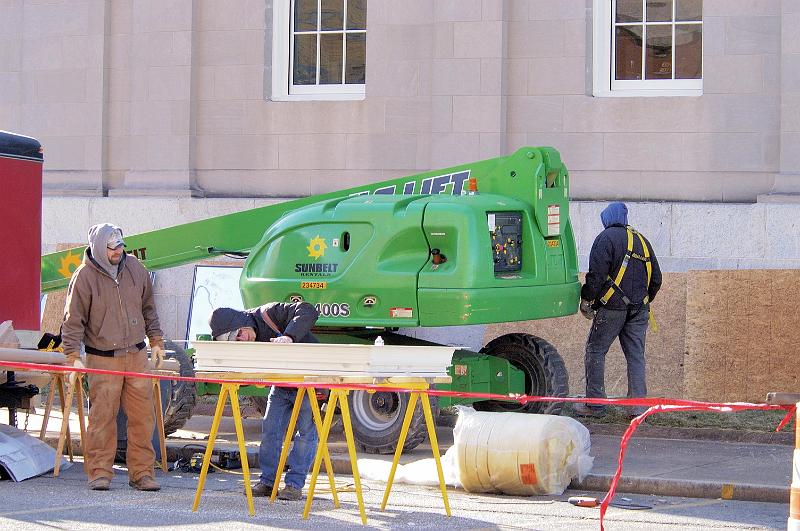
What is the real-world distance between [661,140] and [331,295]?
18.2 feet

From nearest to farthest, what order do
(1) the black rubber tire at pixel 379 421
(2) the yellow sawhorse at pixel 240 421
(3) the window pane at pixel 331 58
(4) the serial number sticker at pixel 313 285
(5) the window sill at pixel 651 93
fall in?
(2) the yellow sawhorse at pixel 240 421 → (1) the black rubber tire at pixel 379 421 → (4) the serial number sticker at pixel 313 285 → (5) the window sill at pixel 651 93 → (3) the window pane at pixel 331 58

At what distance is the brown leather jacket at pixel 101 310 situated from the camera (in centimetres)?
1088

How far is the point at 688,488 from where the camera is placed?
35.9ft

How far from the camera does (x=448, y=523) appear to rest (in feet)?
31.3

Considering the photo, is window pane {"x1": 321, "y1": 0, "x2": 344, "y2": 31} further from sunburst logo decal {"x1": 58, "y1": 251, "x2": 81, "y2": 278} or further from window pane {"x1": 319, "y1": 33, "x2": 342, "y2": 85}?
sunburst logo decal {"x1": 58, "y1": 251, "x2": 81, "y2": 278}

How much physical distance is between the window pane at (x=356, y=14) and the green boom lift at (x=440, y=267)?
16.9 feet

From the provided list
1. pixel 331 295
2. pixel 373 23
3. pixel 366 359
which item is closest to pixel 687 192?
pixel 373 23

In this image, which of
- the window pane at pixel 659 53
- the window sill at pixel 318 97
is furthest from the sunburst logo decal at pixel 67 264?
the window pane at pixel 659 53

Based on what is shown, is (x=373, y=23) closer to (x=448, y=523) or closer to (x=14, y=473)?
(x=14, y=473)

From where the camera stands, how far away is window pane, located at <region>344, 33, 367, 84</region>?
18.4 m

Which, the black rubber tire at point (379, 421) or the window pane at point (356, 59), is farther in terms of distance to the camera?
the window pane at point (356, 59)

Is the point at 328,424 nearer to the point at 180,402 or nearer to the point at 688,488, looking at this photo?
the point at 688,488

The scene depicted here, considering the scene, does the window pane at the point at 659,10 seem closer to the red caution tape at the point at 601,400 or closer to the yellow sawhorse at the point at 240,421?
the red caution tape at the point at 601,400

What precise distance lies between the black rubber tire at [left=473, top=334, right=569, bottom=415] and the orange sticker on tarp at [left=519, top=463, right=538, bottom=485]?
8.41ft
